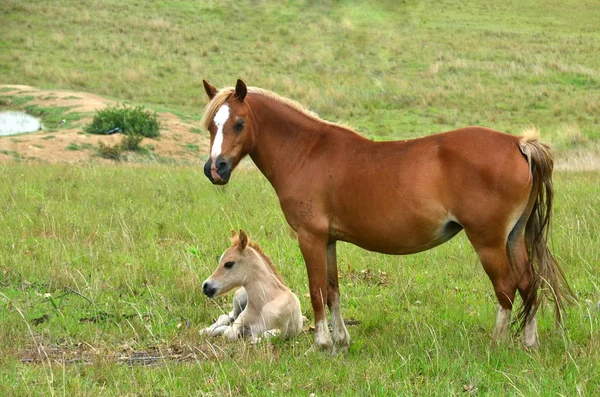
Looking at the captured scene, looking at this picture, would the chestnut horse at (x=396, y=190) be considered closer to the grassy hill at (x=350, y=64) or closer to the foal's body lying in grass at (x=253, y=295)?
the foal's body lying in grass at (x=253, y=295)

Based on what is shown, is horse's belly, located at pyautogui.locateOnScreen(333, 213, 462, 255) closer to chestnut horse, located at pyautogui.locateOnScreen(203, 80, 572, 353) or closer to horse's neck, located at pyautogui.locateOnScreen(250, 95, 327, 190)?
chestnut horse, located at pyautogui.locateOnScreen(203, 80, 572, 353)

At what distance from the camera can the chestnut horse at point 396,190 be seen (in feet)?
19.6

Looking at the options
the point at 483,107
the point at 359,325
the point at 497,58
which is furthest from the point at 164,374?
the point at 497,58

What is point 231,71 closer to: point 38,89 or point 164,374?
point 38,89

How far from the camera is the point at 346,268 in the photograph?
29.3 ft

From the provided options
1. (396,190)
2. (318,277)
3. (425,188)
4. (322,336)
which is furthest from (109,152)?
(425,188)

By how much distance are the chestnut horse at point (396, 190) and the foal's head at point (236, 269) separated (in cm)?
78

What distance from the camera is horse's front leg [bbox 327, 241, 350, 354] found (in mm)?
6406

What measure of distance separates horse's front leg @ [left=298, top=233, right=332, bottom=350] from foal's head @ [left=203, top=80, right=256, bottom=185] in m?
0.89

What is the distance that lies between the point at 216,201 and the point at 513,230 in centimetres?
662

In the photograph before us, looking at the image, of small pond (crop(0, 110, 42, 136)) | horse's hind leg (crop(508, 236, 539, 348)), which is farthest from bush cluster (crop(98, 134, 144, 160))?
horse's hind leg (crop(508, 236, 539, 348))

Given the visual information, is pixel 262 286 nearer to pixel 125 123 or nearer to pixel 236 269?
pixel 236 269

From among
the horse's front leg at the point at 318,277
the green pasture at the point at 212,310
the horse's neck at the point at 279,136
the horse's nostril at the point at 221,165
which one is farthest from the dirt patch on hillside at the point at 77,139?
the horse's front leg at the point at 318,277

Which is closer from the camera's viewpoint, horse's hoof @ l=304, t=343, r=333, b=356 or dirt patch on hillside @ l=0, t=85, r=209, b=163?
horse's hoof @ l=304, t=343, r=333, b=356
